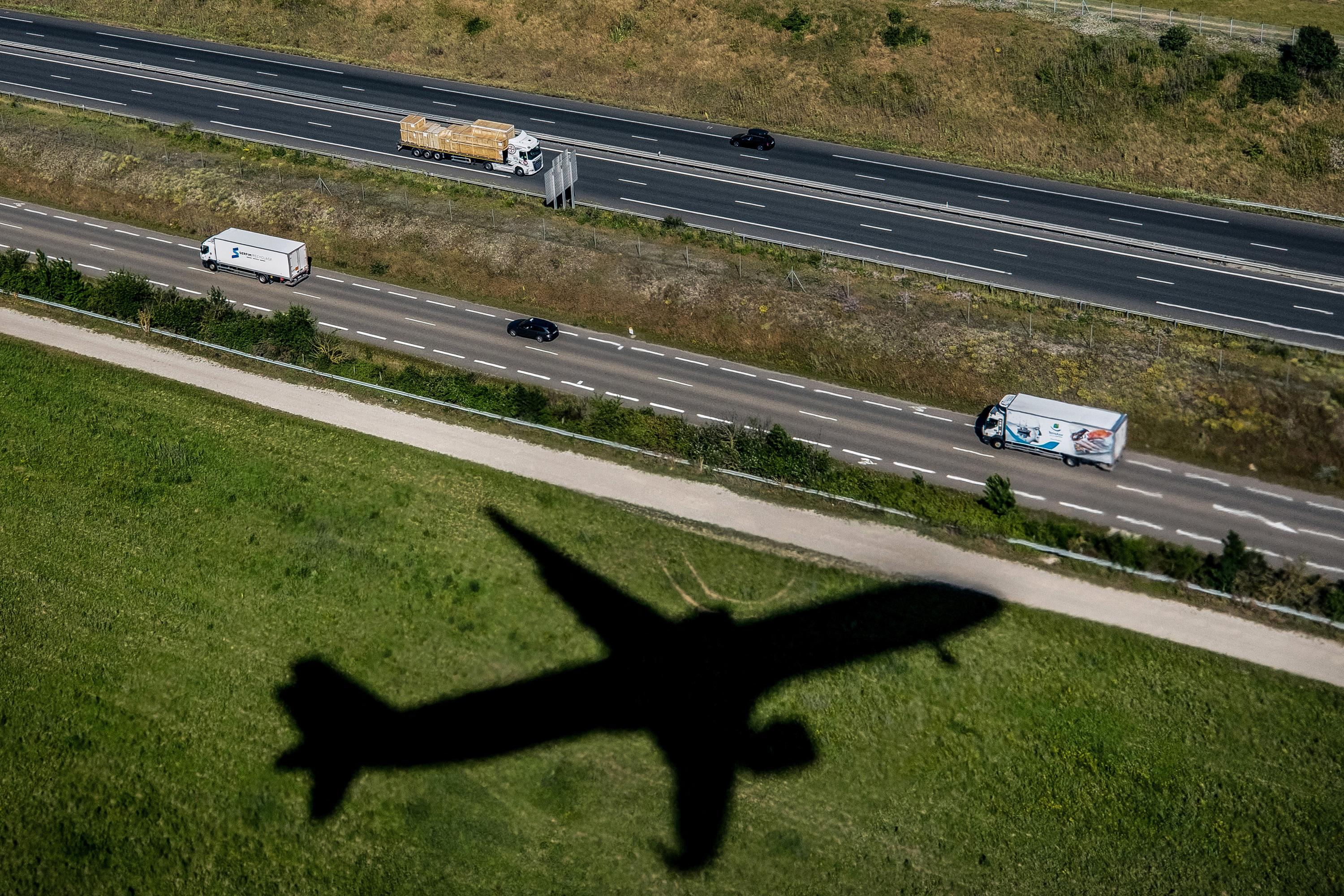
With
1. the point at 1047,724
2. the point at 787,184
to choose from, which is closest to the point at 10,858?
the point at 1047,724

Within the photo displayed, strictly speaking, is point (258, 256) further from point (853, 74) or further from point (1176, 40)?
point (1176, 40)

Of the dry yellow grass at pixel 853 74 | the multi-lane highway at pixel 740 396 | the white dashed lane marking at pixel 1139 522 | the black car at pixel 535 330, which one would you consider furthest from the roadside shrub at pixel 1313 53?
the black car at pixel 535 330

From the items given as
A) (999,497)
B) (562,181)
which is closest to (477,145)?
(562,181)

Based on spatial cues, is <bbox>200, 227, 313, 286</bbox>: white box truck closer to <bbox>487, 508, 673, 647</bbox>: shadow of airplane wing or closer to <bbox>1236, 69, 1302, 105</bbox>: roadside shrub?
<bbox>487, 508, 673, 647</bbox>: shadow of airplane wing

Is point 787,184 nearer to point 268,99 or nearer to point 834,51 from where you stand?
point 834,51

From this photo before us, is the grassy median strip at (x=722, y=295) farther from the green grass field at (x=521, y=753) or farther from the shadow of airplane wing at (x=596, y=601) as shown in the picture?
the shadow of airplane wing at (x=596, y=601)
